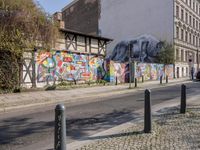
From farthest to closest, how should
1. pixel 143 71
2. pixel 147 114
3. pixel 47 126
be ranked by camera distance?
pixel 143 71 → pixel 47 126 → pixel 147 114

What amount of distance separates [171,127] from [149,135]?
0.98 meters

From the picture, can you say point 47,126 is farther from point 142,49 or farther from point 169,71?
point 142,49

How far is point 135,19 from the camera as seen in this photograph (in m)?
52.8

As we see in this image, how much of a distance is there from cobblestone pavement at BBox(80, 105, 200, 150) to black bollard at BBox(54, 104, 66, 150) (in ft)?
3.16

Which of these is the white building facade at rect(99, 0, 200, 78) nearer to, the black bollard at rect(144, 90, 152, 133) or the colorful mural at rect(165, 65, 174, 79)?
the colorful mural at rect(165, 65, 174, 79)

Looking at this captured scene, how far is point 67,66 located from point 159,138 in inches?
746

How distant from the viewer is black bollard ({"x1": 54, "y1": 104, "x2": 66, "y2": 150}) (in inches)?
189

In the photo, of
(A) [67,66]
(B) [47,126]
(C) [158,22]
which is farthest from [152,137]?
(C) [158,22]

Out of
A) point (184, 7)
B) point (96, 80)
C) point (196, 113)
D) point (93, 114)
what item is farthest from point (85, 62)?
point (184, 7)

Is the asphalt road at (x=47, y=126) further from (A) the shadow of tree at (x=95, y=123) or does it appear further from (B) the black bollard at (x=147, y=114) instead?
(B) the black bollard at (x=147, y=114)

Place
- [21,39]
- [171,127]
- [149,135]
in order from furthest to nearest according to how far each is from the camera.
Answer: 1. [21,39]
2. [171,127]
3. [149,135]

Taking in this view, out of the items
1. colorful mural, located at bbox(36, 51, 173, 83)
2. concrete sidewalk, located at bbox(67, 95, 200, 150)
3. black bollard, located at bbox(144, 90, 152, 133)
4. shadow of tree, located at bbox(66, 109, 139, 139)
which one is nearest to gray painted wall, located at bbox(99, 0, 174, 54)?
colorful mural, located at bbox(36, 51, 173, 83)

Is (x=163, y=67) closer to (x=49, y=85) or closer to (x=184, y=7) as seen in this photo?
(x=184, y=7)

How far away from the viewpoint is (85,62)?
1062 inches
